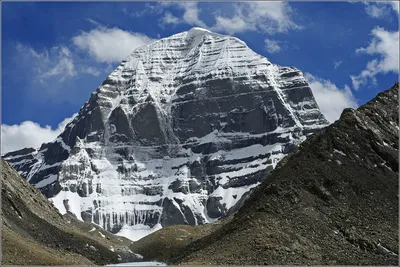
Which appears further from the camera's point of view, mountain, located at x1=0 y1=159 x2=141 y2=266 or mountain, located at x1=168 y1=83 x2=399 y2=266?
mountain, located at x1=0 y1=159 x2=141 y2=266

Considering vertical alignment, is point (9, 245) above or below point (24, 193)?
below

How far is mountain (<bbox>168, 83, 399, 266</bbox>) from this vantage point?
250ft

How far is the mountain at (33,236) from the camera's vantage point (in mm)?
82000

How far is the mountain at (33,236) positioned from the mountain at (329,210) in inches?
686

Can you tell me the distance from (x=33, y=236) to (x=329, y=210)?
4065cm

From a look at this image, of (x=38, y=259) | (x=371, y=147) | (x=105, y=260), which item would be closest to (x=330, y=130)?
(x=371, y=147)

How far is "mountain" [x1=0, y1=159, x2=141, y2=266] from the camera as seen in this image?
8200cm

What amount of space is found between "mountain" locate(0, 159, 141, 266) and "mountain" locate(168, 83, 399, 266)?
686 inches

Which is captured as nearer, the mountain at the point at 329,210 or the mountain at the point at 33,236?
the mountain at the point at 329,210

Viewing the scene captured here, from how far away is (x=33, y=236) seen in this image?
329 ft

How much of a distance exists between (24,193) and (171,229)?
145 ft

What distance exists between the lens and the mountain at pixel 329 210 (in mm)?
76062

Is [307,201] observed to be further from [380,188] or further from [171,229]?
[171,229]

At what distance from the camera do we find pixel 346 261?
74375 millimetres
